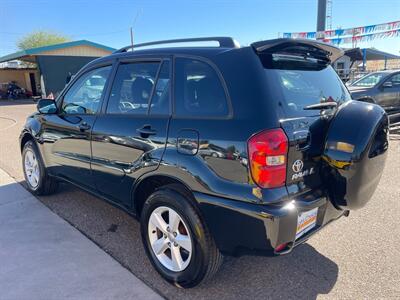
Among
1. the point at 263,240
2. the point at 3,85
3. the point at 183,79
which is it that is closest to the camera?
the point at 263,240

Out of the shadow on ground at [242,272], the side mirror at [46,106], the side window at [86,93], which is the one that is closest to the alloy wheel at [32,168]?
the side mirror at [46,106]

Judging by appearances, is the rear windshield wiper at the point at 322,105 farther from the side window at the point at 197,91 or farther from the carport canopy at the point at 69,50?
the carport canopy at the point at 69,50

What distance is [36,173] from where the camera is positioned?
4383 millimetres

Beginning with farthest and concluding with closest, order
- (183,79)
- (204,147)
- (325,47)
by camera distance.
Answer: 1. (325,47)
2. (183,79)
3. (204,147)

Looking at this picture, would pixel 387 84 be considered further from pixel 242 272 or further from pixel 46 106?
pixel 46 106

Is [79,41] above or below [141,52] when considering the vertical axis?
above

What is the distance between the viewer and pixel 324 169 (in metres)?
2.34

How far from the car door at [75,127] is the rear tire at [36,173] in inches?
11.2

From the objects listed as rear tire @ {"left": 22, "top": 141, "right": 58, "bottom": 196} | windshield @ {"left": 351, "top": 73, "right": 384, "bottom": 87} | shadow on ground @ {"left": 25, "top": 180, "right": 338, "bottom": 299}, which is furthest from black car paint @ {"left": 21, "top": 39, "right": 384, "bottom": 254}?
windshield @ {"left": 351, "top": 73, "right": 384, "bottom": 87}

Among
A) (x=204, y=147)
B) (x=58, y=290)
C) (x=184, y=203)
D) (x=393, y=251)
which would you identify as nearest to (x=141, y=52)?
(x=204, y=147)

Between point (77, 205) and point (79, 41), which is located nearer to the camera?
point (77, 205)

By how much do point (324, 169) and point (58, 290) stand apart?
2.21 meters

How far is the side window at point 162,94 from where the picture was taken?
8.36 ft

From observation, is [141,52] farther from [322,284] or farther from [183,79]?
[322,284]
